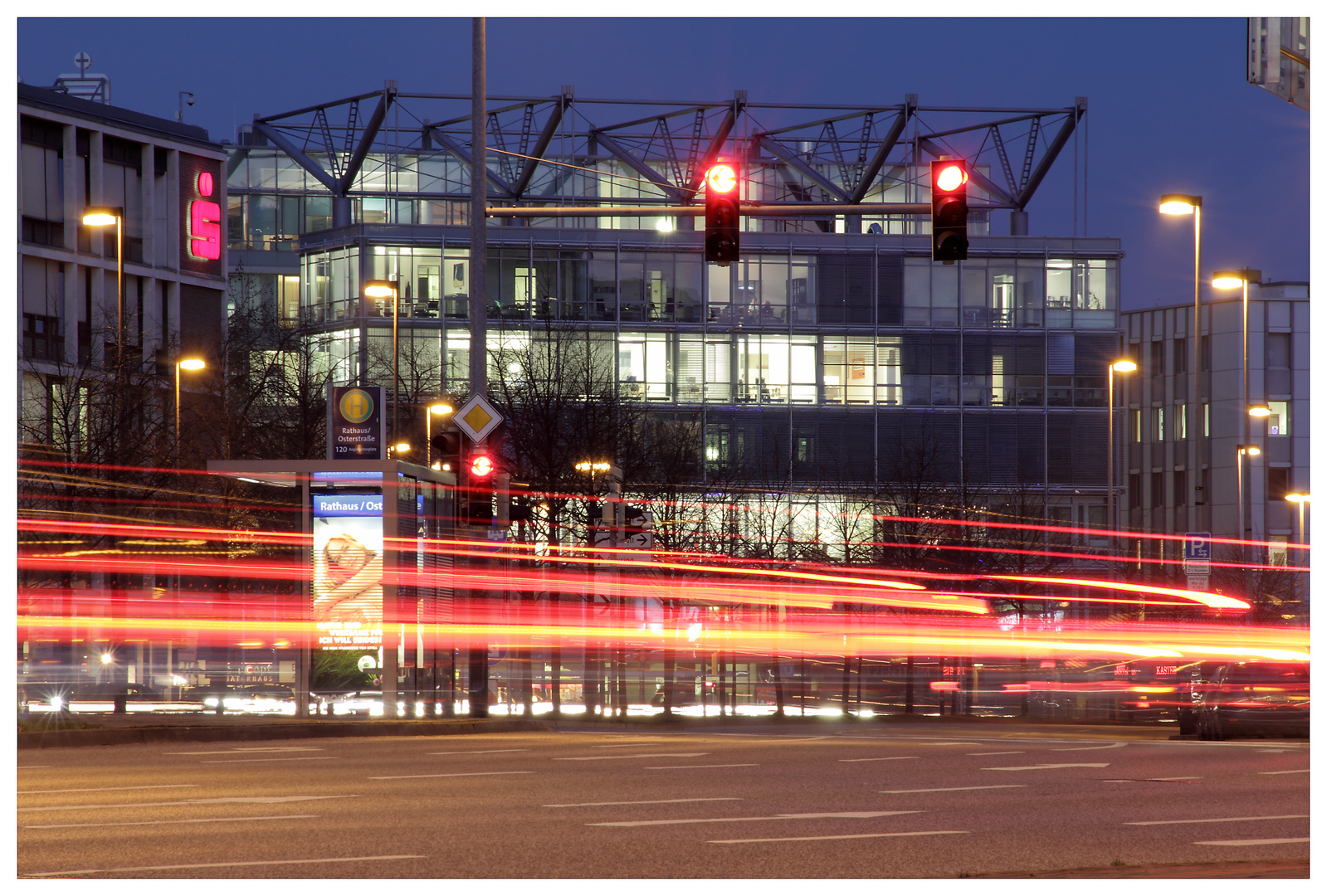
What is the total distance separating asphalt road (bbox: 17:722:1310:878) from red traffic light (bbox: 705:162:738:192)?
6208 mm

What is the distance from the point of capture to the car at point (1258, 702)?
27.4 meters

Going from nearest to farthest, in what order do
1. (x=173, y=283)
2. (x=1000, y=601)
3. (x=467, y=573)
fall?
(x=467, y=573) → (x=1000, y=601) → (x=173, y=283)

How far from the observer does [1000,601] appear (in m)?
54.0

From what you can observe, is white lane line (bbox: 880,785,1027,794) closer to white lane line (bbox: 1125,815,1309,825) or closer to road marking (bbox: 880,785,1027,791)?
road marking (bbox: 880,785,1027,791)

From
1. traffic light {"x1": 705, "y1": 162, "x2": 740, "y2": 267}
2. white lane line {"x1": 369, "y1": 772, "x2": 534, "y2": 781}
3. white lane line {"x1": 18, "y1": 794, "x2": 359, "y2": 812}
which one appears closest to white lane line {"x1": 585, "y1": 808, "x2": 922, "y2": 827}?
white lane line {"x1": 18, "y1": 794, "x2": 359, "y2": 812}

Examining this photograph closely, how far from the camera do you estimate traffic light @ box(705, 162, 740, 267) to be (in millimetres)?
18578

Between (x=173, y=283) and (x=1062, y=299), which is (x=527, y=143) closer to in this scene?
(x=173, y=283)

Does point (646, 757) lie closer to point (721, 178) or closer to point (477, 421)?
point (477, 421)

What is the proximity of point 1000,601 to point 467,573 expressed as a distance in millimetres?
25066

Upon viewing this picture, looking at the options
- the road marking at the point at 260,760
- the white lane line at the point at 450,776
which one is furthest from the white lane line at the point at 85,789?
the road marking at the point at 260,760

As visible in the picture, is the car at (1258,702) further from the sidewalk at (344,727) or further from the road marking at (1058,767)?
the road marking at (1058,767)

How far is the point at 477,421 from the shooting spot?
24031mm
